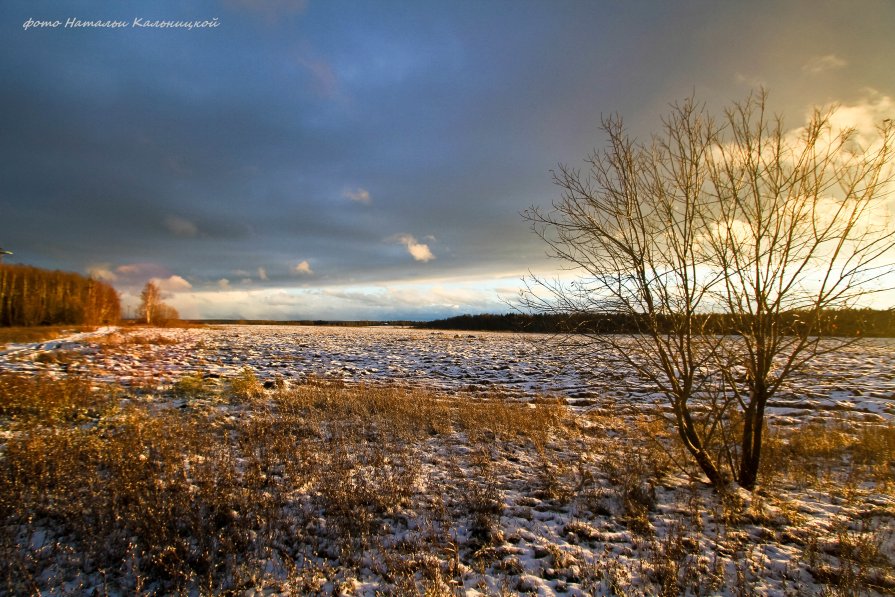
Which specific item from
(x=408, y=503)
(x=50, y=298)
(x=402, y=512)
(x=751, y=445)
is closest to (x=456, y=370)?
(x=751, y=445)

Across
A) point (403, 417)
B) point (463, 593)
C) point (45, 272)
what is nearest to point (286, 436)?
point (403, 417)

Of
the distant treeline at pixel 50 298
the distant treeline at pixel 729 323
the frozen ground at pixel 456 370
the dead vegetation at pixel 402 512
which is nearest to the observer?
the dead vegetation at pixel 402 512

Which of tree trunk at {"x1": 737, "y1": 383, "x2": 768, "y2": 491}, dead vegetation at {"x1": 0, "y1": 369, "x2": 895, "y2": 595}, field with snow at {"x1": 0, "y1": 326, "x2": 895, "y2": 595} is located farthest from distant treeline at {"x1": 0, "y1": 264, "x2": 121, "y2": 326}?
tree trunk at {"x1": 737, "y1": 383, "x2": 768, "y2": 491}

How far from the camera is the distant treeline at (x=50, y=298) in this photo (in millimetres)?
37719

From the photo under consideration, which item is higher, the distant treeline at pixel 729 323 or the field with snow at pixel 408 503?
the distant treeline at pixel 729 323

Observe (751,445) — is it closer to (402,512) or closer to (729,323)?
(729,323)

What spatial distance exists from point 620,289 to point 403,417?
5.95 metres

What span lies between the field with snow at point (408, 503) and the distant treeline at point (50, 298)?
4247cm

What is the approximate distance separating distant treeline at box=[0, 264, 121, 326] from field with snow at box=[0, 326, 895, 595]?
42.5 meters

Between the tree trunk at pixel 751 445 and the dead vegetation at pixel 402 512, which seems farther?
the tree trunk at pixel 751 445

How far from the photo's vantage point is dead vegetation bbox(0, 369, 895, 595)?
3758mm

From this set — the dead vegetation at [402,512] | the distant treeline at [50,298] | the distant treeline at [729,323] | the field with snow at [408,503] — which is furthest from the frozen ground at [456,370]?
the distant treeline at [50,298]

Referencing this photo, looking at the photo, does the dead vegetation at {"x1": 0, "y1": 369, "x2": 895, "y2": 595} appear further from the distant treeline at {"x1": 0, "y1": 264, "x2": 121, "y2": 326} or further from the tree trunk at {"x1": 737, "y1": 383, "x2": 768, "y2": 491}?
the distant treeline at {"x1": 0, "y1": 264, "x2": 121, "y2": 326}

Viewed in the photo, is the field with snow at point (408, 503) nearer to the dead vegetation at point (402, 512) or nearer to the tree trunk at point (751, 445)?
the dead vegetation at point (402, 512)
